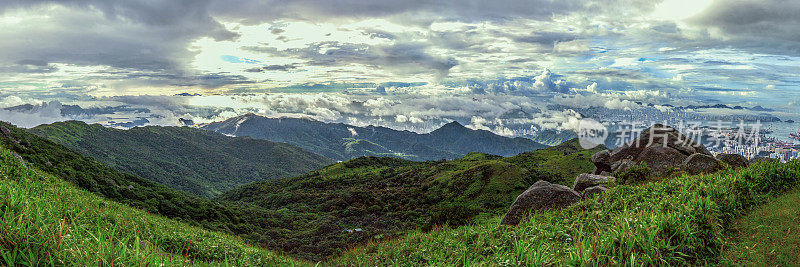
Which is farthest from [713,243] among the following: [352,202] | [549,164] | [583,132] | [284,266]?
[549,164]

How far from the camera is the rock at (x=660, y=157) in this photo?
103 feet

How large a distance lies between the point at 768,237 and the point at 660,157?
1157 inches

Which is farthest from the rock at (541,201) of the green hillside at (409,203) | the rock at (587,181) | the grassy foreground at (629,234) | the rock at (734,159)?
the rock at (734,159)

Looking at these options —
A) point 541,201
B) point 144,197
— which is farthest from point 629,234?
point 144,197

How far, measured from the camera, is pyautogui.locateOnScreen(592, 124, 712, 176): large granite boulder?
32.2 metres

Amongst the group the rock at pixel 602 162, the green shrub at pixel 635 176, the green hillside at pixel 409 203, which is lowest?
the green hillside at pixel 409 203

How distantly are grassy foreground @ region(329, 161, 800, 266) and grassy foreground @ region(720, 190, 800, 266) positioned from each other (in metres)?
0.31

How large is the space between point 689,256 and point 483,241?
18.5ft

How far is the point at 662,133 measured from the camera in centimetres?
3922

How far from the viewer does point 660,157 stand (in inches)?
1296

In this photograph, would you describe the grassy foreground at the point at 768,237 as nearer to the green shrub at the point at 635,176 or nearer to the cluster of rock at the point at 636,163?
the cluster of rock at the point at 636,163

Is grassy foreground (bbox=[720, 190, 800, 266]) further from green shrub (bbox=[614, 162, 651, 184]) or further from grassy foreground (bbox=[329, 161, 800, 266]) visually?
green shrub (bbox=[614, 162, 651, 184])

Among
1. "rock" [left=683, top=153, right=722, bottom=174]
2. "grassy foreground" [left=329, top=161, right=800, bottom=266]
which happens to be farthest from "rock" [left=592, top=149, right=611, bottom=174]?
"grassy foreground" [left=329, top=161, right=800, bottom=266]

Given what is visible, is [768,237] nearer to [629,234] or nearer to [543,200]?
[629,234]
